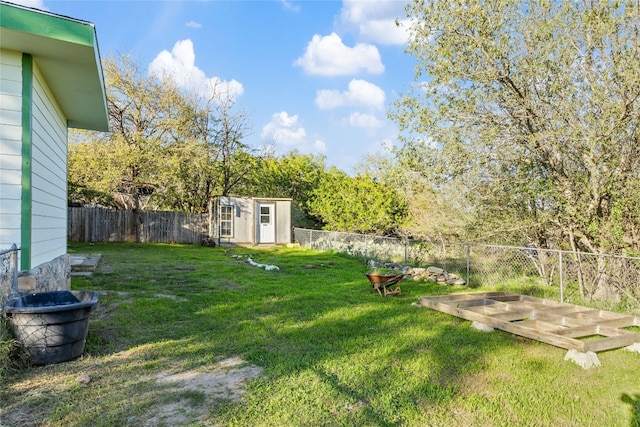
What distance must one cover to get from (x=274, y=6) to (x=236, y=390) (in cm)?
952

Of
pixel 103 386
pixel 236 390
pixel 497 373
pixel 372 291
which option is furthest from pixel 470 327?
pixel 103 386

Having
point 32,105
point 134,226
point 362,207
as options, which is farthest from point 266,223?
point 32,105

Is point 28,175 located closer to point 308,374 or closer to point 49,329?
point 49,329

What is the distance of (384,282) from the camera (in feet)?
23.3

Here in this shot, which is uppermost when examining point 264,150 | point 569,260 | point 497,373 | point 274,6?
point 274,6

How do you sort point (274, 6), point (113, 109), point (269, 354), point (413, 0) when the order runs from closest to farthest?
1. point (269, 354)
2. point (413, 0)
3. point (274, 6)
4. point (113, 109)

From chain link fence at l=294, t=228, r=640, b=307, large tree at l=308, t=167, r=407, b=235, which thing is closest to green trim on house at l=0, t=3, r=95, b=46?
chain link fence at l=294, t=228, r=640, b=307

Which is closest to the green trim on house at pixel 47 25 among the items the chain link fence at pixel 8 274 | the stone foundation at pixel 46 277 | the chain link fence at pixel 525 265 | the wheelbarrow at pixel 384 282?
the chain link fence at pixel 8 274

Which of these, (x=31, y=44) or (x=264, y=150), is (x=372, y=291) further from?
(x=264, y=150)

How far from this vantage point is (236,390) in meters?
3.08

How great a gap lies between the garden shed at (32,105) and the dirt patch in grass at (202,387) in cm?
230

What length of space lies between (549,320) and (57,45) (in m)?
6.79

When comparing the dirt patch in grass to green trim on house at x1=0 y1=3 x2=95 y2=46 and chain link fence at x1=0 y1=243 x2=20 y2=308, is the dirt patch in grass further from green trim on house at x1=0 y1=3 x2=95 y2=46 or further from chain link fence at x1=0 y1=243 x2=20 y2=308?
green trim on house at x1=0 y1=3 x2=95 y2=46

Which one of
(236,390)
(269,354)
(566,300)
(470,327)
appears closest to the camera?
(236,390)
